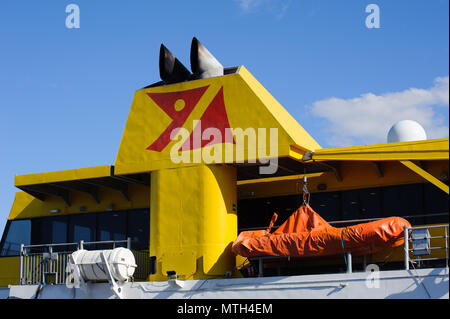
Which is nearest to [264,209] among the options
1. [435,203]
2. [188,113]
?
[188,113]

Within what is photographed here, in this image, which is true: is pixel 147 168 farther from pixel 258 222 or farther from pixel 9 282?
pixel 9 282

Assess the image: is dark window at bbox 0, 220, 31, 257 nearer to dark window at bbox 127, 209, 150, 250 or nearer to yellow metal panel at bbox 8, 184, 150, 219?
yellow metal panel at bbox 8, 184, 150, 219

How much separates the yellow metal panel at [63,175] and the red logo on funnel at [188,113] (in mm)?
1930

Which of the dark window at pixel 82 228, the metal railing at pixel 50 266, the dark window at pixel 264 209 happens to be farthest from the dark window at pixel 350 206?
the dark window at pixel 82 228

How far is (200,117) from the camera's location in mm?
15672

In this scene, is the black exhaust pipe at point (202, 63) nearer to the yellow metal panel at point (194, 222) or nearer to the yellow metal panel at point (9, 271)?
the yellow metal panel at point (194, 222)

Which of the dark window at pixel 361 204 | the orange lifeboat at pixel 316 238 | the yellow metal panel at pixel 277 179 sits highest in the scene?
the yellow metal panel at pixel 277 179

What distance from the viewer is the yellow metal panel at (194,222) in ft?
49.4

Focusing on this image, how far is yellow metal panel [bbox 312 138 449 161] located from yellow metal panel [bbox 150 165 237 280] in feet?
8.22

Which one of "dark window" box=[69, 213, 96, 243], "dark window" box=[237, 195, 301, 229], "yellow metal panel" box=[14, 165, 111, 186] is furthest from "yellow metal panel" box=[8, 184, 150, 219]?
"dark window" box=[237, 195, 301, 229]

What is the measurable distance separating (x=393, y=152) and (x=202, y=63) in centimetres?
534

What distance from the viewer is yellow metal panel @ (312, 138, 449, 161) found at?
Result: 44.2 ft

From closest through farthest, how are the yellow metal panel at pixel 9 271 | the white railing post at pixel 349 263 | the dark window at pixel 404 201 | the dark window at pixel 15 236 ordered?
the white railing post at pixel 349 263 → the dark window at pixel 404 201 → the yellow metal panel at pixel 9 271 → the dark window at pixel 15 236

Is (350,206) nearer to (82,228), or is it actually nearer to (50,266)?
(50,266)
